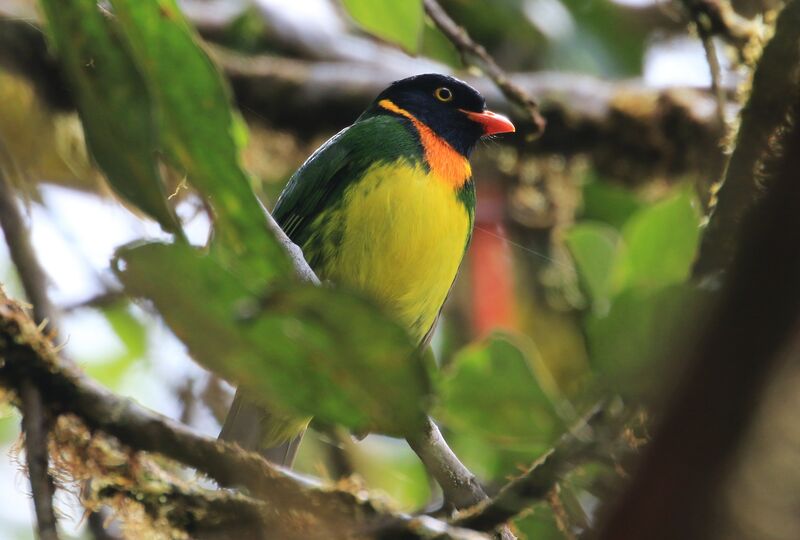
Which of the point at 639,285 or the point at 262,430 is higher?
the point at 639,285

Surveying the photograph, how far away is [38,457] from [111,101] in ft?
1.86

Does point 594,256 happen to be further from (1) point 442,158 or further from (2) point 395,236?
(1) point 442,158

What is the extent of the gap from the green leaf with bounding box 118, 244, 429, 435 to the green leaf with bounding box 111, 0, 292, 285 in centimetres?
→ 13

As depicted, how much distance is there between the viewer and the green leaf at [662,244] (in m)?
1.80

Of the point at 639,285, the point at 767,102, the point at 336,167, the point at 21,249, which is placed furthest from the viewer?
the point at 336,167

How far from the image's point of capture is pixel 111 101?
159 centimetres

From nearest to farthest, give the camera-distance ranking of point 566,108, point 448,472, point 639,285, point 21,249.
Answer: point 639,285, point 448,472, point 21,249, point 566,108

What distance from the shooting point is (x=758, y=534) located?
0.40 m

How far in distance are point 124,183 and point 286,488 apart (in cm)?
54

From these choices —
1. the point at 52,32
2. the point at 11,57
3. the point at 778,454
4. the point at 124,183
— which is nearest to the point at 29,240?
the point at 52,32

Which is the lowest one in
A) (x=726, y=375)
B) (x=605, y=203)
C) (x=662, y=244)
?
(x=605, y=203)

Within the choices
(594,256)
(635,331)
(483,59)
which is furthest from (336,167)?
(635,331)

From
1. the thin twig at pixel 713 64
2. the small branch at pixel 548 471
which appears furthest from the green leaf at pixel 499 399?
the thin twig at pixel 713 64

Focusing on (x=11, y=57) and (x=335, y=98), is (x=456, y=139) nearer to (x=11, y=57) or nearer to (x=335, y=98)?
(x=335, y=98)
